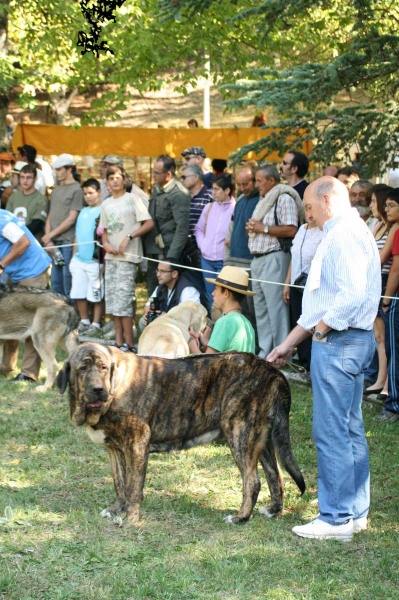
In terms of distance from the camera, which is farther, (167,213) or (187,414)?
(167,213)

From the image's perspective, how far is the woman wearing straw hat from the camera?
Result: 21.4 feet

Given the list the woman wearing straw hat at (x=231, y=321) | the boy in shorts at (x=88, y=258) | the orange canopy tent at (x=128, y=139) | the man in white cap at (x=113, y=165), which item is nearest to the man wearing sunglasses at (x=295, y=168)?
the man in white cap at (x=113, y=165)

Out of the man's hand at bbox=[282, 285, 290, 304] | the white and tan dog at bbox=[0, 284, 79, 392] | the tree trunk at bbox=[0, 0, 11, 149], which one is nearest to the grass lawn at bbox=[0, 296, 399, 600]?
the white and tan dog at bbox=[0, 284, 79, 392]

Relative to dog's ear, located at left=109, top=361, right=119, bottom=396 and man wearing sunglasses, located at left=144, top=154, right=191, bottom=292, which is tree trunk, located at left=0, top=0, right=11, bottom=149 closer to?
man wearing sunglasses, located at left=144, top=154, right=191, bottom=292

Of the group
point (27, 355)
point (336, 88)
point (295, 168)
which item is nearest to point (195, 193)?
point (295, 168)

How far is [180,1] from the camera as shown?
7961mm

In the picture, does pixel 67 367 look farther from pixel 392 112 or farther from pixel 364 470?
pixel 392 112

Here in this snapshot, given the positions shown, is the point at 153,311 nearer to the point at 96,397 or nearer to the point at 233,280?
the point at 233,280

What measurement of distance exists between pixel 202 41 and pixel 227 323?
1061 cm

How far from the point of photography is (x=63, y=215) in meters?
12.7

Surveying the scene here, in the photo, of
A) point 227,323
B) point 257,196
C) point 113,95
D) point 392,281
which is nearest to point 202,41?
point 113,95

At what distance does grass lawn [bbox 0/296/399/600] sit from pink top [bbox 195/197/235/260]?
389 centimetres

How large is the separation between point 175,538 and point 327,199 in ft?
7.57

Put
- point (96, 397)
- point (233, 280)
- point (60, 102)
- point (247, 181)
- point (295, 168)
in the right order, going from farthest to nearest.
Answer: point (60, 102) → point (247, 181) → point (295, 168) → point (233, 280) → point (96, 397)
